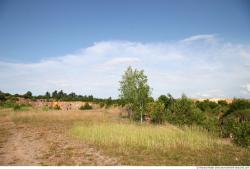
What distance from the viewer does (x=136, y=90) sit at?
2194cm

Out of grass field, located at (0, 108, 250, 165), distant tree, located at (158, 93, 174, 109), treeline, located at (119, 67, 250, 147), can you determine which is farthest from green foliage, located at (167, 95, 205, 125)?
distant tree, located at (158, 93, 174, 109)

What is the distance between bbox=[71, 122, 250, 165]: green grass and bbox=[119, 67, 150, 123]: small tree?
21.7ft

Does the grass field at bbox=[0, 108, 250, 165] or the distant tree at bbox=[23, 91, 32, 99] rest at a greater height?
the distant tree at bbox=[23, 91, 32, 99]

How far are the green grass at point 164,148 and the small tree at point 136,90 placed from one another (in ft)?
21.7

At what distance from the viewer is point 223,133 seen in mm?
15672

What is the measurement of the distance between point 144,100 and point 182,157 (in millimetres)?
12302

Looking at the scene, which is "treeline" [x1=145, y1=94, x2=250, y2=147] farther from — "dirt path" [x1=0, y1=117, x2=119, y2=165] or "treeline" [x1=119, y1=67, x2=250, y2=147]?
"dirt path" [x1=0, y1=117, x2=119, y2=165]

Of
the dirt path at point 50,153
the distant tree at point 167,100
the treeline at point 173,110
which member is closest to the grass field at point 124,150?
the dirt path at point 50,153

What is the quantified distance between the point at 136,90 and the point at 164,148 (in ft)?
34.8

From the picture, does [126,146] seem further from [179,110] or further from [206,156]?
[179,110]

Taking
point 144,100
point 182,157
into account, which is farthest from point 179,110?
point 182,157

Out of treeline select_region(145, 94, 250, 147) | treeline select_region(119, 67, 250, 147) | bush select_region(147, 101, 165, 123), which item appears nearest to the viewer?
treeline select_region(145, 94, 250, 147)

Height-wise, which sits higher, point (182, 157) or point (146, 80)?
point (146, 80)

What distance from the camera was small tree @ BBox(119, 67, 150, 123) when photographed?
72.1 feet
